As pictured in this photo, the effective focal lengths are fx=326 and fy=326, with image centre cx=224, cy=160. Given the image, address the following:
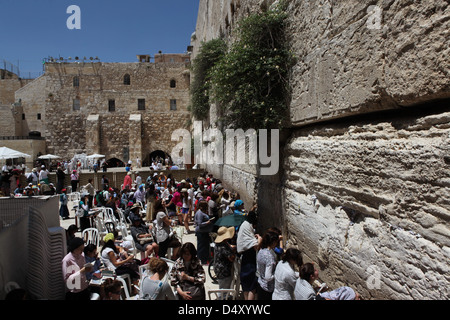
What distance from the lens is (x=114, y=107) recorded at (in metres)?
25.7

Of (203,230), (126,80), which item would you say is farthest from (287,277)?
(126,80)

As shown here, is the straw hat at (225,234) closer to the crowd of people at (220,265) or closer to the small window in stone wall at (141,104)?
the crowd of people at (220,265)

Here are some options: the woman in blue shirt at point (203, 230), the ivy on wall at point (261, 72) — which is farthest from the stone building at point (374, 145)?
the woman in blue shirt at point (203, 230)

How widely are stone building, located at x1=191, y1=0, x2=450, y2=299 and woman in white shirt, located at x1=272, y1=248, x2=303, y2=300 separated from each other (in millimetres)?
585

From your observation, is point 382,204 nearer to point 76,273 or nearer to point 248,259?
point 248,259

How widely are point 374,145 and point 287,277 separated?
1444mm

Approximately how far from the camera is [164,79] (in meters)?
26.0

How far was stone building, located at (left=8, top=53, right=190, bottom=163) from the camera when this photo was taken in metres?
25.3

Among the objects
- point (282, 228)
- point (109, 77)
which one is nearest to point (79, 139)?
point (109, 77)

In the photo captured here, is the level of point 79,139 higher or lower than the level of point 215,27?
lower

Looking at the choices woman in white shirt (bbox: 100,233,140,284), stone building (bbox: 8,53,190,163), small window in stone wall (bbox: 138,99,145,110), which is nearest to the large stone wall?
woman in white shirt (bbox: 100,233,140,284)

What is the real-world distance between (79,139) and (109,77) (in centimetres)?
540

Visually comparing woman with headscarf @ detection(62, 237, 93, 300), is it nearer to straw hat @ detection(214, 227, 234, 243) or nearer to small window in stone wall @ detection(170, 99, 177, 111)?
straw hat @ detection(214, 227, 234, 243)

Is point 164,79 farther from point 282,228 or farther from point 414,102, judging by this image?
point 414,102
